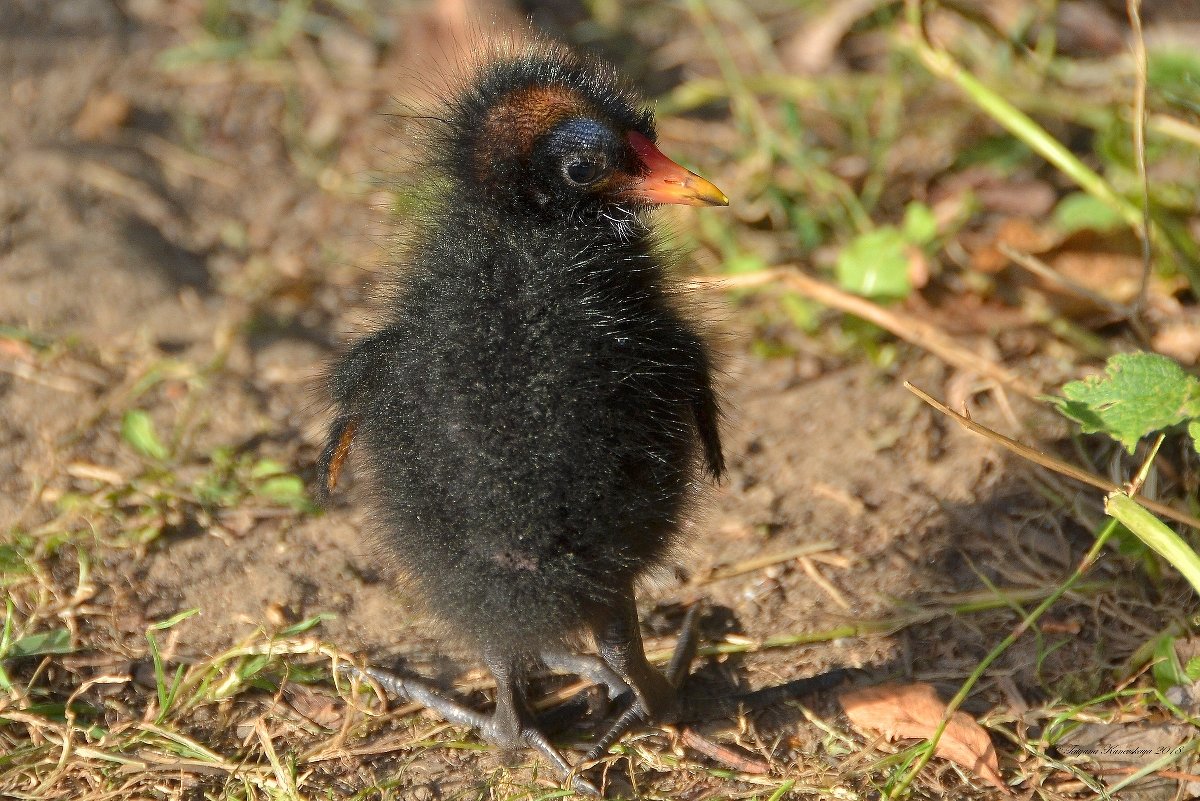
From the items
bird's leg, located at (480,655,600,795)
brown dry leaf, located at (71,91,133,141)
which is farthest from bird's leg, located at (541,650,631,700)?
brown dry leaf, located at (71,91,133,141)

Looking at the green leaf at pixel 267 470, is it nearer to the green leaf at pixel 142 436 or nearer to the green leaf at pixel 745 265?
the green leaf at pixel 142 436

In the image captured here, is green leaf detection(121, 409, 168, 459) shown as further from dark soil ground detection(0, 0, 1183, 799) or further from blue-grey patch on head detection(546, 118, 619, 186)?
blue-grey patch on head detection(546, 118, 619, 186)

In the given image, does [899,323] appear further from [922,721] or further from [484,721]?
[484,721]

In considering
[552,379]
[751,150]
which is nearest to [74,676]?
[552,379]

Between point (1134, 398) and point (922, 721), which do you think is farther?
point (922, 721)

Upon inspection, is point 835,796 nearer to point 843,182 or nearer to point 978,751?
point 978,751

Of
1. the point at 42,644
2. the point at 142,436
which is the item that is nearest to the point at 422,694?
the point at 42,644
